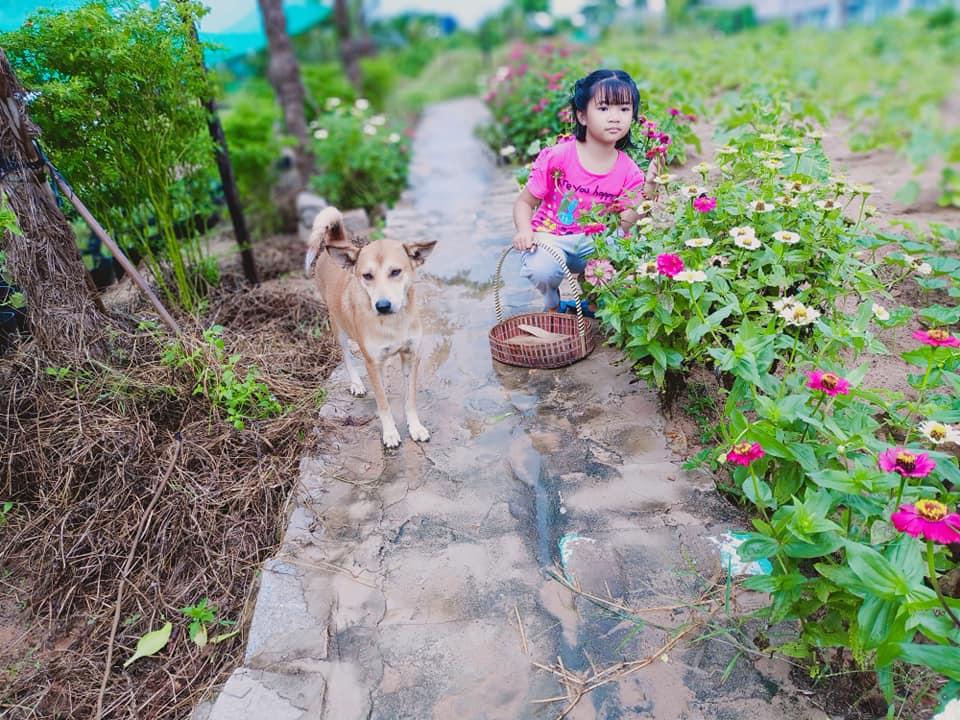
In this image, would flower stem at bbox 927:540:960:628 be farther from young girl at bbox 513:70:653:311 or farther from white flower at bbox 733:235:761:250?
young girl at bbox 513:70:653:311

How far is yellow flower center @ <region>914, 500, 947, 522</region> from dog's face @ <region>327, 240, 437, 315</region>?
204cm

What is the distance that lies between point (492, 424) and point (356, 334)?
0.83 m

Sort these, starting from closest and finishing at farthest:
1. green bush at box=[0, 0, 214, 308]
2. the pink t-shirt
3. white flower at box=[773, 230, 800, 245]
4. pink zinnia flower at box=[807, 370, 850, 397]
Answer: pink zinnia flower at box=[807, 370, 850, 397], white flower at box=[773, 230, 800, 245], green bush at box=[0, 0, 214, 308], the pink t-shirt

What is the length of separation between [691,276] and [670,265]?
10 centimetres

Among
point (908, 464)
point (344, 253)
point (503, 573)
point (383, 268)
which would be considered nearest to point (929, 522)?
point (908, 464)

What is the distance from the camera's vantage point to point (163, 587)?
116 inches

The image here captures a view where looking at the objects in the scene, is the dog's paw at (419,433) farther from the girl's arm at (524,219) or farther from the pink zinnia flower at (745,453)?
the pink zinnia flower at (745,453)

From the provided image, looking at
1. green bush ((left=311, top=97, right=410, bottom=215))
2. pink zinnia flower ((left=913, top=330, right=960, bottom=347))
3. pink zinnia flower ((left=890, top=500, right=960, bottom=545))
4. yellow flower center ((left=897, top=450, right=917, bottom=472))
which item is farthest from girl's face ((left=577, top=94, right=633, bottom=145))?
green bush ((left=311, top=97, right=410, bottom=215))

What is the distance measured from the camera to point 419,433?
3.34 metres

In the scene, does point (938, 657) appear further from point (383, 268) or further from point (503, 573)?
point (383, 268)

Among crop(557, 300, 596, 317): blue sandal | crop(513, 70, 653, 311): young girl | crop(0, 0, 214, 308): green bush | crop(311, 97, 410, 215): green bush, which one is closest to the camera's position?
crop(0, 0, 214, 308): green bush

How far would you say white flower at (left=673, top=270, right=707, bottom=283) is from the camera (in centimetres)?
243

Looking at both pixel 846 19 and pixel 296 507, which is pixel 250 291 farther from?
pixel 846 19

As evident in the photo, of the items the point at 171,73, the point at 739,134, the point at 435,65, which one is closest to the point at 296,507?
the point at 171,73
